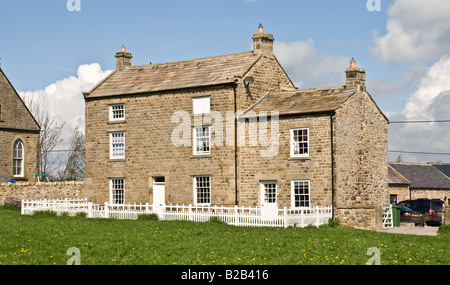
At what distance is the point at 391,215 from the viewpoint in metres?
31.9

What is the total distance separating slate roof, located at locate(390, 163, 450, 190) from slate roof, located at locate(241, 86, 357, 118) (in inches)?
832

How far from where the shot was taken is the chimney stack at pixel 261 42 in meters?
35.9

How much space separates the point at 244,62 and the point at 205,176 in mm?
6605

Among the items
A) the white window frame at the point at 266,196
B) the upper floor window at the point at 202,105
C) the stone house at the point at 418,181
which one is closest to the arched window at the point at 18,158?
the upper floor window at the point at 202,105

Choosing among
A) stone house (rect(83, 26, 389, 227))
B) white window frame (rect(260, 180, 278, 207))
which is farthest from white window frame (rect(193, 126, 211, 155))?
white window frame (rect(260, 180, 278, 207))

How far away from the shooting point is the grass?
1667 cm

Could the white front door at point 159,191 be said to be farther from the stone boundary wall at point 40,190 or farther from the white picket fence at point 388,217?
the white picket fence at point 388,217

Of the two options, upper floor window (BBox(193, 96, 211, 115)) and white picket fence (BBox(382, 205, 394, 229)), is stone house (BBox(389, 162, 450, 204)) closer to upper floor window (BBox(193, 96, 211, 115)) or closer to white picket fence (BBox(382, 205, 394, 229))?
white picket fence (BBox(382, 205, 394, 229))

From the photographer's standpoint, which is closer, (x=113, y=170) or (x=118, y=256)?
(x=118, y=256)

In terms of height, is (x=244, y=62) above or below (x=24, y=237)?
above

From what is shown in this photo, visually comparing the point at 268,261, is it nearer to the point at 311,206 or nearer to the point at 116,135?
the point at 311,206

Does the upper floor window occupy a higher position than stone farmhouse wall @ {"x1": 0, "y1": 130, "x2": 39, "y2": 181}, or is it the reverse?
the upper floor window
